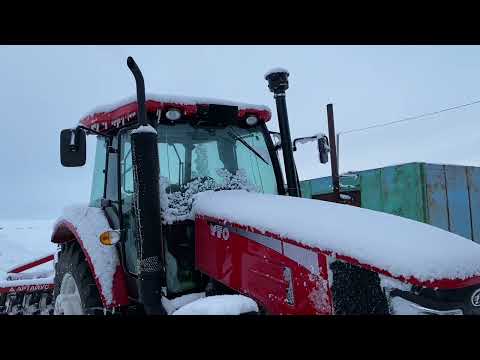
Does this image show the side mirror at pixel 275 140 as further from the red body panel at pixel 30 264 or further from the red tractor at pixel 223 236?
the red body panel at pixel 30 264

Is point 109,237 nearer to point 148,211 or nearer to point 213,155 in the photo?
point 148,211

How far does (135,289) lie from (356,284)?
1762 millimetres

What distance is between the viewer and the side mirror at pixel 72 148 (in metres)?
2.94

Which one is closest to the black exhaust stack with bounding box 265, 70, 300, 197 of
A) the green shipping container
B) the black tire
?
the black tire

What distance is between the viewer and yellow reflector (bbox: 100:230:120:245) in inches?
112

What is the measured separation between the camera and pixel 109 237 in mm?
2881

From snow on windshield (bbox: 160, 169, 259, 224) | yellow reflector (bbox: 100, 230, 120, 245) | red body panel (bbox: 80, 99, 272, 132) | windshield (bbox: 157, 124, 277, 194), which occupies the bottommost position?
yellow reflector (bbox: 100, 230, 120, 245)

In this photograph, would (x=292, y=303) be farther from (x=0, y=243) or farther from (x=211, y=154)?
(x=0, y=243)

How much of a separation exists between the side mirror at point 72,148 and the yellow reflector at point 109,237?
1.77 feet

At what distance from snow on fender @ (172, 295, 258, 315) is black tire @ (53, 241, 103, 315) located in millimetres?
1411

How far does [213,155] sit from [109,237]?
0.96m

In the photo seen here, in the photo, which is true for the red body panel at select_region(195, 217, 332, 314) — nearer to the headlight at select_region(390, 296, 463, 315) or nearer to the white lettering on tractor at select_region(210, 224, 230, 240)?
the white lettering on tractor at select_region(210, 224, 230, 240)

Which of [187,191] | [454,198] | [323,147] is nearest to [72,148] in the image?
[187,191]
